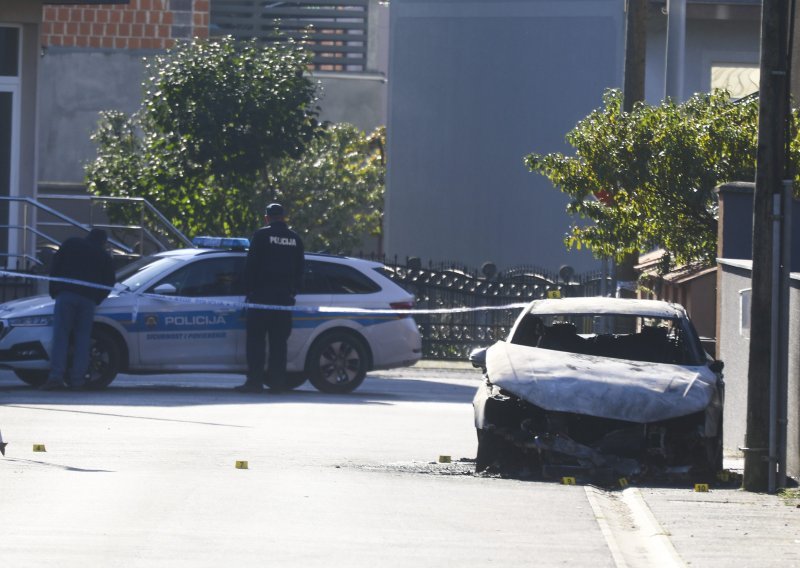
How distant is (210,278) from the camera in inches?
710

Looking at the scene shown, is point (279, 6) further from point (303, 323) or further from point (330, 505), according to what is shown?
point (330, 505)

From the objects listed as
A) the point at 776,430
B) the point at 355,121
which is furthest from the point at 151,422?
the point at 355,121

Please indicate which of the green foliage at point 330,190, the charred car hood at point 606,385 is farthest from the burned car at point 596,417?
the green foliage at point 330,190

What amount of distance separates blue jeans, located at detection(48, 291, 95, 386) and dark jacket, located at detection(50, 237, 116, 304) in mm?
157

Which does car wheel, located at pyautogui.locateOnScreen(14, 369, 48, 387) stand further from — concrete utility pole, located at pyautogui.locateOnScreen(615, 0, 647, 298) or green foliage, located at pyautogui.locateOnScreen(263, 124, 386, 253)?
green foliage, located at pyautogui.locateOnScreen(263, 124, 386, 253)

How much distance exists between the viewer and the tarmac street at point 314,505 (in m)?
8.05

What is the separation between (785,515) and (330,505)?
2.70m

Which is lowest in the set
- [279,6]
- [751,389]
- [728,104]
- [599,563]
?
[599,563]

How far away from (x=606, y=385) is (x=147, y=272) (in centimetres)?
805

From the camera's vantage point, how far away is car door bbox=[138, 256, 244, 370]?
57.6ft

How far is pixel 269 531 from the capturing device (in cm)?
860

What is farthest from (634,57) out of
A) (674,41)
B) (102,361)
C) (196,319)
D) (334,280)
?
(102,361)

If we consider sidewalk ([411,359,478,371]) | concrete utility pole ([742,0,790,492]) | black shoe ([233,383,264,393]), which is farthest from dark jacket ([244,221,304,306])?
concrete utility pole ([742,0,790,492])

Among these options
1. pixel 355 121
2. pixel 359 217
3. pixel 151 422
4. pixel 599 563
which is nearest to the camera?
pixel 599 563
